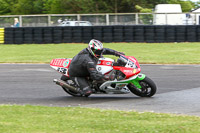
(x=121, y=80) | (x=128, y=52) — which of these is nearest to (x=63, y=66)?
(x=121, y=80)

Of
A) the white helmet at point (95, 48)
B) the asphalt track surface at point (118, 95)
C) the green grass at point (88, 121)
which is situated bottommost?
the asphalt track surface at point (118, 95)

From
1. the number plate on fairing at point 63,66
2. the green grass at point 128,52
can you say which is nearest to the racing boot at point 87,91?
the number plate on fairing at point 63,66

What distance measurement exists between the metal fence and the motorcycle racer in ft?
53.9

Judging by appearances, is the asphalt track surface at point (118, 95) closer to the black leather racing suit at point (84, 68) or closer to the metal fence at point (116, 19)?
the black leather racing suit at point (84, 68)

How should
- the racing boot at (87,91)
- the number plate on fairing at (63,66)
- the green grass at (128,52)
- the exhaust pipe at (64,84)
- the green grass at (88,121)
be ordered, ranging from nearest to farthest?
the green grass at (88,121) < the racing boot at (87,91) < the exhaust pipe at (64,84) < the number plate on fairing at (63,66) < the green grass at (128,52)

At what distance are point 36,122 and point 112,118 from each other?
1226 mm

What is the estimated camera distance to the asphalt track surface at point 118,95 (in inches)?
322

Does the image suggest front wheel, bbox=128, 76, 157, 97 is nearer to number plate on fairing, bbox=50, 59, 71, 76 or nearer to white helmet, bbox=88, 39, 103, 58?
→ white helmet, bbox=88, 39, 103, 58

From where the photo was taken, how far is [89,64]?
8.81 m

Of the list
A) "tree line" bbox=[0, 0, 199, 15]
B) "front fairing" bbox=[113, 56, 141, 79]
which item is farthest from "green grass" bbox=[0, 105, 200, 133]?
"tree line" bbox=[0, 0, 199, 15]

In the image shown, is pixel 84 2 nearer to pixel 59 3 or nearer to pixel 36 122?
pixel 59 3

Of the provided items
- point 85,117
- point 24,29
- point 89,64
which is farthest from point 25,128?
point 24,29

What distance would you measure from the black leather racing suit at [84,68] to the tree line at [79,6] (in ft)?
110

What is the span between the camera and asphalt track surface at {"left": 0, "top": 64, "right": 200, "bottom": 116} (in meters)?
8.19
